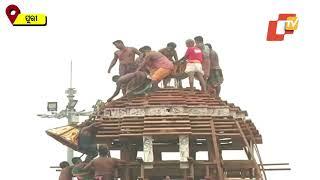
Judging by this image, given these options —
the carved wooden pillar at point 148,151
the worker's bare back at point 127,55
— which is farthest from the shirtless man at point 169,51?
the carved wooden pillar at point 148,151

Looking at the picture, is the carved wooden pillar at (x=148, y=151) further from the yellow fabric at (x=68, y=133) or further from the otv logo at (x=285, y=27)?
the otv logo at (x=285, y=27)

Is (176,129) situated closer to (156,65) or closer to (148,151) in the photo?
(148,151)

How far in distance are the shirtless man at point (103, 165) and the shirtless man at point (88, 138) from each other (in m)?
A: 1.12

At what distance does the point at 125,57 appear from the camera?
27.0 meters

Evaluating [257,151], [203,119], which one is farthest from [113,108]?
[257,151]

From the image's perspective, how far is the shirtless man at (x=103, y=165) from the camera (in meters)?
24.3

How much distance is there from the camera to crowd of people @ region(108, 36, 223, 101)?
86.1 feet

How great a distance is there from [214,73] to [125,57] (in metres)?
3.47

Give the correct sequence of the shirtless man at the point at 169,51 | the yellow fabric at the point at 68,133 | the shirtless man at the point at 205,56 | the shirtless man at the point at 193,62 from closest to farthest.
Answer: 1. the yellow fabric at the point at 68,133
2. the shirtless man at the point at 193,62
3. the shirtless man at the point at 169,51
4. the shirtless man at the point at 205,56

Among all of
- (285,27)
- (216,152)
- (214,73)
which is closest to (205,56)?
(214,73)

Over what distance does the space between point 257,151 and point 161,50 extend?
196 inches

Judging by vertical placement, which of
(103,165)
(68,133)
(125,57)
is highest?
(125,57)

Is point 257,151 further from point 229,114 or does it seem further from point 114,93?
point 114,93

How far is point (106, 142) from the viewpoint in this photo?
1038 inches
